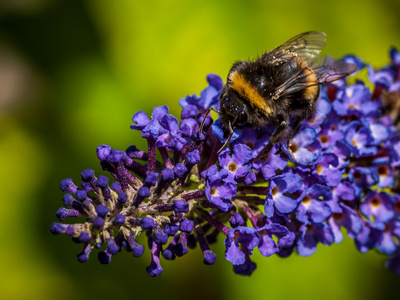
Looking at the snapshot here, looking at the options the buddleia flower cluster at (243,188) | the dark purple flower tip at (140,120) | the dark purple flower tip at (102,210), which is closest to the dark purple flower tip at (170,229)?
the buddleia flower cluster at (243,188)

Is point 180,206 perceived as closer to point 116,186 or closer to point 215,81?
point 116,186

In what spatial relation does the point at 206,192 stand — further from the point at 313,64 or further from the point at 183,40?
the point at 183,40

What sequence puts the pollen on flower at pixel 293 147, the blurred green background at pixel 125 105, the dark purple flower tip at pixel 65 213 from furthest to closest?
1. the blurred green background at pixel 125 105
2. the pollen on flower at pixel 293 147
3. the dark purple flower tip at pixel 65 213

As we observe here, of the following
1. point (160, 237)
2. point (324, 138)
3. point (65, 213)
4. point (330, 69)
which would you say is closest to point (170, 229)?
point (160, 237)

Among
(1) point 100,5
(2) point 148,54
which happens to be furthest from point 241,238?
(1) point 100,5

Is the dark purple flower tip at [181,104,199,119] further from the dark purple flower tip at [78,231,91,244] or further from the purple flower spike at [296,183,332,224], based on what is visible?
the dark purple flower tip at [78,231,91,244]

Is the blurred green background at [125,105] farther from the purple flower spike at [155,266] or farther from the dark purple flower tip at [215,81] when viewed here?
the purple flower spike at [155,266]
